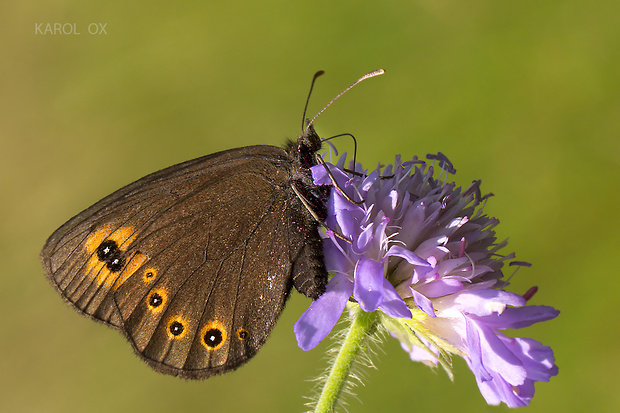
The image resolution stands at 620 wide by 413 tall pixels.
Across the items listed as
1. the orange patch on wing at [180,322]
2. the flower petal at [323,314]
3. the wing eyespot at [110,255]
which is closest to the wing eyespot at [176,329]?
the orange patch on wing at [180,322]

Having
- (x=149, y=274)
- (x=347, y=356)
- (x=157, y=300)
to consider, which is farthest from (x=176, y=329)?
(x=347, y=356)

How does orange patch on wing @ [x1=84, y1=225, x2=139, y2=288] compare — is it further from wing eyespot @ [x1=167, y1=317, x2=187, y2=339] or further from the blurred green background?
the blurred green background

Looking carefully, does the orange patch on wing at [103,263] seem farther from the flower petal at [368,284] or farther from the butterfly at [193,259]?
the flower petal at [368,284]

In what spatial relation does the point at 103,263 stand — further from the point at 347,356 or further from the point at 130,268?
the point at 347,356

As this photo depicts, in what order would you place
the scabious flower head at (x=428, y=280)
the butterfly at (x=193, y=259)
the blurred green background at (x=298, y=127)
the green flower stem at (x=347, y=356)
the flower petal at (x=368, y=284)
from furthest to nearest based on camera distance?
1. the blurred green background at (x=298, y=127)
2. the green flower stem at (x=347, y=356)
3. the butterfly at (x=193, y=259)
4. the scabious flower head at (x=428, y=280)
5. the flower petal at (x=368, y=284)

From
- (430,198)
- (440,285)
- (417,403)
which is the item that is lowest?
(417,403)

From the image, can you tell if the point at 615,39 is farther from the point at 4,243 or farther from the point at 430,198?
the point at 4,243

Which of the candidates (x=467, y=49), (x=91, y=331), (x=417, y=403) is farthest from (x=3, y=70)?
(x=417, y=403)
